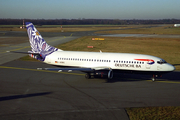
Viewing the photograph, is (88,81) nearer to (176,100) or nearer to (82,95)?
(82,95)

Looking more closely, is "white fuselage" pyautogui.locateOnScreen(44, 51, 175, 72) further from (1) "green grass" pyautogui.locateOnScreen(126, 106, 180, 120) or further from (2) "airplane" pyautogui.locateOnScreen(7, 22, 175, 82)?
(1) "green grass" pyautogui.locateOnScreen(126, 106, 180, 120)

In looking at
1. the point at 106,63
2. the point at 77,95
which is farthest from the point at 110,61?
the point at 77,95

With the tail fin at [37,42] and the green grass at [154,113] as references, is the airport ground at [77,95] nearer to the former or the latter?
the green grass at [154,113]

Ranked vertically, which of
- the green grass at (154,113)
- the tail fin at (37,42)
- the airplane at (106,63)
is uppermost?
the tail fin at (37,42)

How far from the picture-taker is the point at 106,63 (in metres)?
30.2

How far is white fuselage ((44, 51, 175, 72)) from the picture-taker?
2885 centimetres

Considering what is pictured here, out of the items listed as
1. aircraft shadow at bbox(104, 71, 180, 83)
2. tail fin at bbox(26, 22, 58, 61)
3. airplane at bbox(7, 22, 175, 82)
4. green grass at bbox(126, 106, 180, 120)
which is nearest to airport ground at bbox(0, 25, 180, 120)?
aircraft shadow at bbox(104, 71, 180, 83)

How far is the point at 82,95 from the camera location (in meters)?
23.5

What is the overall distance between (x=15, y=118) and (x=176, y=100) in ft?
59.9

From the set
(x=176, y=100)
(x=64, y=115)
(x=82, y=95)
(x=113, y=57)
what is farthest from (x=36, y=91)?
(x=176, y=100)

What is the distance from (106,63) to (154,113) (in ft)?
43.2

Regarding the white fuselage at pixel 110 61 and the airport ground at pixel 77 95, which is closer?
the airport ground at pixel 77 95

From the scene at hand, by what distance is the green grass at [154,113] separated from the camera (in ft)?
58.2

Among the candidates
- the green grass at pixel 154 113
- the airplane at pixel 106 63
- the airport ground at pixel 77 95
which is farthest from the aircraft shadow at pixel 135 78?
the green grass at pixel 154 113
